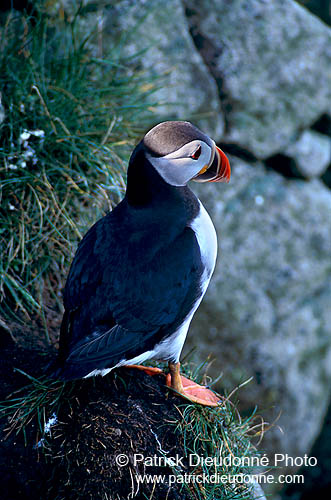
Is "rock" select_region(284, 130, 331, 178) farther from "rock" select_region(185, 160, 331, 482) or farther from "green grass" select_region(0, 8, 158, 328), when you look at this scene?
"green grass" select_region(0, 8, 158, 328)

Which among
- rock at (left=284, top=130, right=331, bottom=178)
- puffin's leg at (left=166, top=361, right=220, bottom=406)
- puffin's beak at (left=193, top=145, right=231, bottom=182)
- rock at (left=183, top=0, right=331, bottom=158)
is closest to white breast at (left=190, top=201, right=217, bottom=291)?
puffin's beak at (left=193, top=145, right=231, bottom=182)

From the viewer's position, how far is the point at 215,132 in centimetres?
465

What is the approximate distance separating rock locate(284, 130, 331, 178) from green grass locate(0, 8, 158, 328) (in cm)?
194

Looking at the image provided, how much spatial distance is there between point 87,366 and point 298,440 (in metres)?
3.68

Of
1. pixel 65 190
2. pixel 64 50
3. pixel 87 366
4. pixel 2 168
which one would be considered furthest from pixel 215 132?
pixel 87 366

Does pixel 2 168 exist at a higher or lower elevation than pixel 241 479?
higher

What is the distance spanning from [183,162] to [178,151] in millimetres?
60

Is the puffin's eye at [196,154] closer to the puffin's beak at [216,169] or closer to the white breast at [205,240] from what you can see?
the puffin's beak at [216,169]

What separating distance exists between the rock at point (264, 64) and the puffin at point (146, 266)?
2552mm

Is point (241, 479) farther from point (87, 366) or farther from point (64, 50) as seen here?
point (64, 50)

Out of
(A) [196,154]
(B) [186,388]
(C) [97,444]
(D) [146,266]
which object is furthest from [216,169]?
(C) [97,444]

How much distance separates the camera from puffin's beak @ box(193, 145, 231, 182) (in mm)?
2372

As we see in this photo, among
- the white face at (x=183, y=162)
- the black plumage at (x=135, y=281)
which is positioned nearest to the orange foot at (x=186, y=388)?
the black plumage at (x=135, y=281)

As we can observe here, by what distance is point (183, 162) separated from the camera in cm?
226
